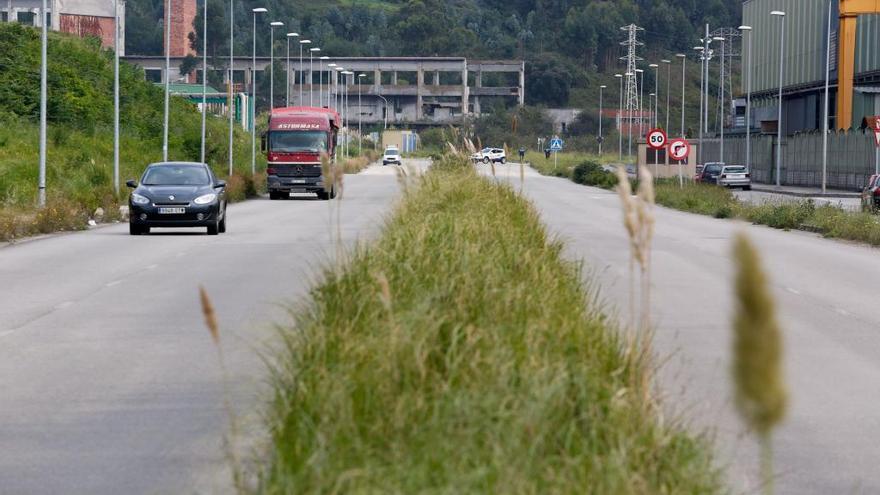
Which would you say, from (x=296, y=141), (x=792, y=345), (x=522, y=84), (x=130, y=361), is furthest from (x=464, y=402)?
(x=522, y=84)

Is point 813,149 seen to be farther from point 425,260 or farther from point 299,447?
A: point 299,447

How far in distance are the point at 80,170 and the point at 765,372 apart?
47930mm

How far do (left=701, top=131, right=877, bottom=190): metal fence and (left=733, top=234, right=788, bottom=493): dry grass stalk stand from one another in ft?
229

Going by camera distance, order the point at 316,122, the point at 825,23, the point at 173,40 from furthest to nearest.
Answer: the point at 173,40
the point at 825,23
the point at 316,122

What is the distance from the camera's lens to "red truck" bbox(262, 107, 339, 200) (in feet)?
194

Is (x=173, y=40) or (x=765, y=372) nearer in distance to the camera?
(x=765, y=372)

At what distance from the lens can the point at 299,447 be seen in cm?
582

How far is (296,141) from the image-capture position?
59.7m

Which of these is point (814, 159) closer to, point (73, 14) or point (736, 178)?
→ point (736, 178)

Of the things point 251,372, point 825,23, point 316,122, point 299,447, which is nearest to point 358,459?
point 299,447

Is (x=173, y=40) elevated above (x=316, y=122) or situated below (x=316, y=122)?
above

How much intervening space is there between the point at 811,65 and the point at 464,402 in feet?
325

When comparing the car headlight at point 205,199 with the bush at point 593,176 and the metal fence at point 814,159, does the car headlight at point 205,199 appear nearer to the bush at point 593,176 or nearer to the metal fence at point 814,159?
the metal fence at point 814,159

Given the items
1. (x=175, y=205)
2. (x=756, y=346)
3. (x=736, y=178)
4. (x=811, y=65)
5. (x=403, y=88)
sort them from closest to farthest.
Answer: (x=756, y=346) → (x=175, y=205) → (x=736, y=178) → (x=811, y=65) → (x=403, y=88)
